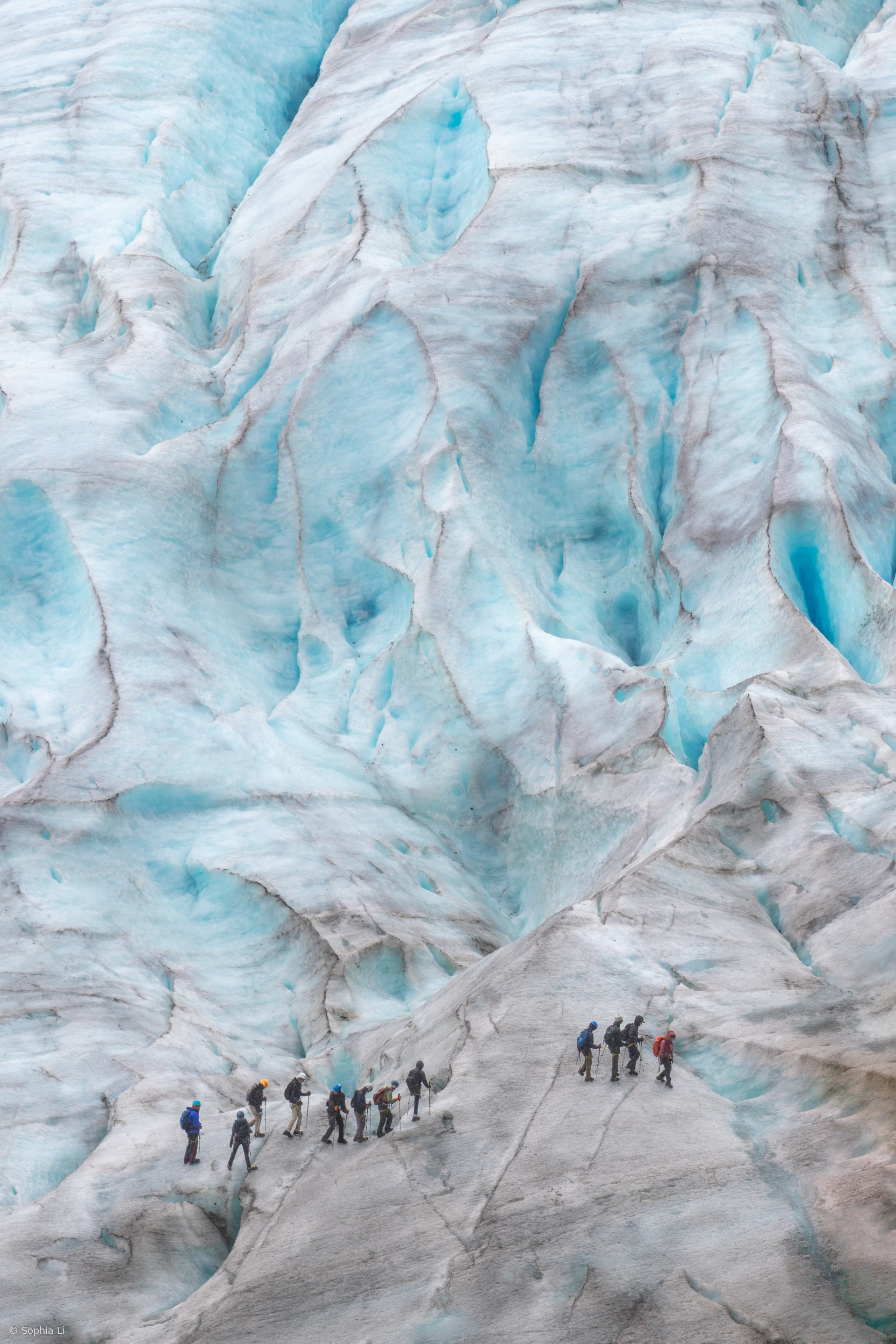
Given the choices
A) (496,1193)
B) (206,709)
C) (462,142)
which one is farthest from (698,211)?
(496,1193)

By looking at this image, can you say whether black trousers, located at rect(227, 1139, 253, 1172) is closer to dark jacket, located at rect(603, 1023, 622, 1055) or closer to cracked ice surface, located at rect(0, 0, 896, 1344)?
cracked ice surface, located at rect(0, 0, 896, 1344)

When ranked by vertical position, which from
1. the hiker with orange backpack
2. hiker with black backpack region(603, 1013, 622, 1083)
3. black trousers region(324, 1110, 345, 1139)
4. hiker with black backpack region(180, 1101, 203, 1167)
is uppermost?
hiker with black backpack region(603, 1013, 622, 1083)

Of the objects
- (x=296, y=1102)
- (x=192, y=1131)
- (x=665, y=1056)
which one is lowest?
(x=192, y=1131)

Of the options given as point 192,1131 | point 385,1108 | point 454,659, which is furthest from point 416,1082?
point 454,659

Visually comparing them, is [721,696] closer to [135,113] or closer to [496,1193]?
[496,1193]

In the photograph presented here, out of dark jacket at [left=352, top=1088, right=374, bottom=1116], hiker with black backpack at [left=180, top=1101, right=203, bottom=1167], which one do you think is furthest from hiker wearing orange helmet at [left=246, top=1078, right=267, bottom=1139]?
dark jacket at [left=352, top=1088, right=374, bottom=1116]

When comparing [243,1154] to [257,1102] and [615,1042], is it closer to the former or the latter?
[257,1102]

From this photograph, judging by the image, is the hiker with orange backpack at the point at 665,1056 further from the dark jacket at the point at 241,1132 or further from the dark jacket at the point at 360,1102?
the dark jacket at the point at 241,1132
